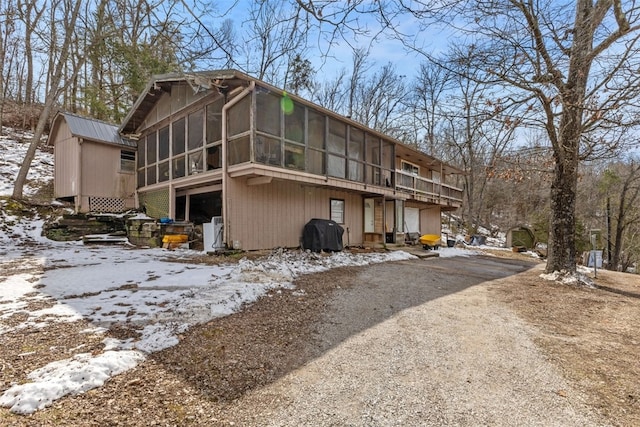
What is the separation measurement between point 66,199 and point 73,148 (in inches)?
97.0

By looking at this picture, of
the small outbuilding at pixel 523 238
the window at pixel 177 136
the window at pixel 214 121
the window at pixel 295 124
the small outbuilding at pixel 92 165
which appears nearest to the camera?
the window at pixel 295 124

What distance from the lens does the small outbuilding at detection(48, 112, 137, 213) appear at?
11742mm

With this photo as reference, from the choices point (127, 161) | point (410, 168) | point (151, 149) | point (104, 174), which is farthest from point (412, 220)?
point (104, 174)

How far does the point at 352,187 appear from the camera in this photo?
11.0 metres

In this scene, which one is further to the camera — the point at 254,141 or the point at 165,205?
the point at 165,205

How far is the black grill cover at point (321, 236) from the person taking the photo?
33.3ft

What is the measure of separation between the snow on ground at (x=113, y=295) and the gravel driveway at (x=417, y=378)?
3.97 feet

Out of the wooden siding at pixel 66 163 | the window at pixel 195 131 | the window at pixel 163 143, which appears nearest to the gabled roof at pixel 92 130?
the wooden siding at pixel 66 163

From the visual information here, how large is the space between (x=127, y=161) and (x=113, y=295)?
1080cm

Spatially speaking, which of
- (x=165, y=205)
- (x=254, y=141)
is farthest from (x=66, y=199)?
(x=254, y=141)

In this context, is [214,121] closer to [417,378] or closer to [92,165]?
[92,165]

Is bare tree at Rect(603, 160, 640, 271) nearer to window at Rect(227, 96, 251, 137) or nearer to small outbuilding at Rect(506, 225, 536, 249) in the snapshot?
small outbuilding at Rect(506, 225, 536, 249)

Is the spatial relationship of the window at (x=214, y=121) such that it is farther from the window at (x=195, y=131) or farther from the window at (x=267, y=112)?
the window at (x=267, y=112)

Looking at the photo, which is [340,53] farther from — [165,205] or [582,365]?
[165,205]
